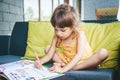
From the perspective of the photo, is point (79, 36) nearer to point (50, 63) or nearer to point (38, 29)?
point (50, 63)

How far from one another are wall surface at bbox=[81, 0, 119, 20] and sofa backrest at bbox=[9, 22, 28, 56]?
2.58m

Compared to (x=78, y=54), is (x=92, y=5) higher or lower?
higher

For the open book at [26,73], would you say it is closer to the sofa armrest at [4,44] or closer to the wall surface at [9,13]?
the sofa armrest at [4,44]

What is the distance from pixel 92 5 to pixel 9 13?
2.40m

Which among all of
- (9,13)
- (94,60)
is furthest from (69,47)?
(9,13)

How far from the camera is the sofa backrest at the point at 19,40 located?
215 centimetres

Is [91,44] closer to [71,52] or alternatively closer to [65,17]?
[71,52]

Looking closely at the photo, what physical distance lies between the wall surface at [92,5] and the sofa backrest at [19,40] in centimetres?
258

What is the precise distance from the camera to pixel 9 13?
115 inches

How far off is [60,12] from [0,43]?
0.93m

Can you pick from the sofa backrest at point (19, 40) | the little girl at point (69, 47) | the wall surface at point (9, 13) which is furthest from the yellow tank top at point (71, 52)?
the wall surface at point (9, 13)

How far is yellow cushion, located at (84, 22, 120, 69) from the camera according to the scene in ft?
5.23

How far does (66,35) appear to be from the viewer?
5.06 feet

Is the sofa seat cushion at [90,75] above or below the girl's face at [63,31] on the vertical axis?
below
